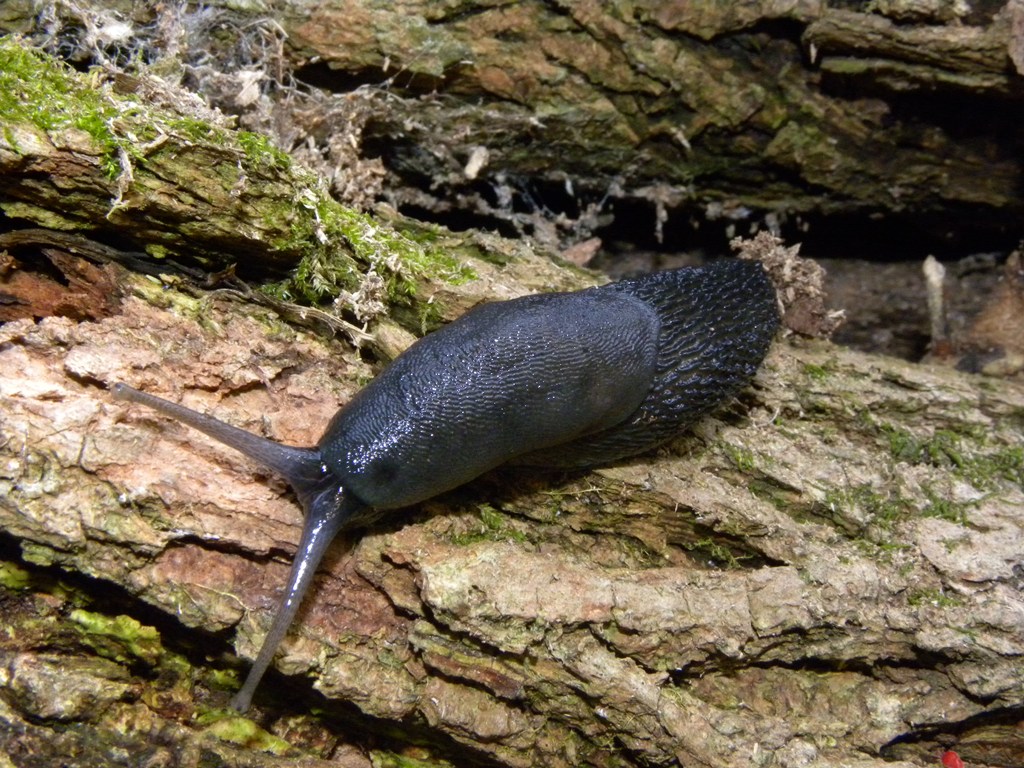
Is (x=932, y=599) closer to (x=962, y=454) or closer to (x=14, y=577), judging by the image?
(x=962, y=454)

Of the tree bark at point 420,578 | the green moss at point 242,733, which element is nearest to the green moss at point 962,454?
the tree bark at point 420,578

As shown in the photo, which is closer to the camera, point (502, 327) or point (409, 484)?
point (409, 484)

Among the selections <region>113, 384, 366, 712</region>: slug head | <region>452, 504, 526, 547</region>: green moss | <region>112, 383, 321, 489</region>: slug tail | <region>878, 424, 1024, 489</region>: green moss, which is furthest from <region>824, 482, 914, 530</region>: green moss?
<region>112, 383, 321, 489</region>: slug tail

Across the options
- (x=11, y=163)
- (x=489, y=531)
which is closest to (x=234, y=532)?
(x=489, y=531)

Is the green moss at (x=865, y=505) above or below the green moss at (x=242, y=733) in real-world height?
above

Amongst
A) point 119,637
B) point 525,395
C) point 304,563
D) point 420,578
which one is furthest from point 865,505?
point 119,637

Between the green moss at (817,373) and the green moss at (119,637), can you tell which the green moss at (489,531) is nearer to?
the green moss at (119,637)

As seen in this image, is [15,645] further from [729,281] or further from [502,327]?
[729,281]
